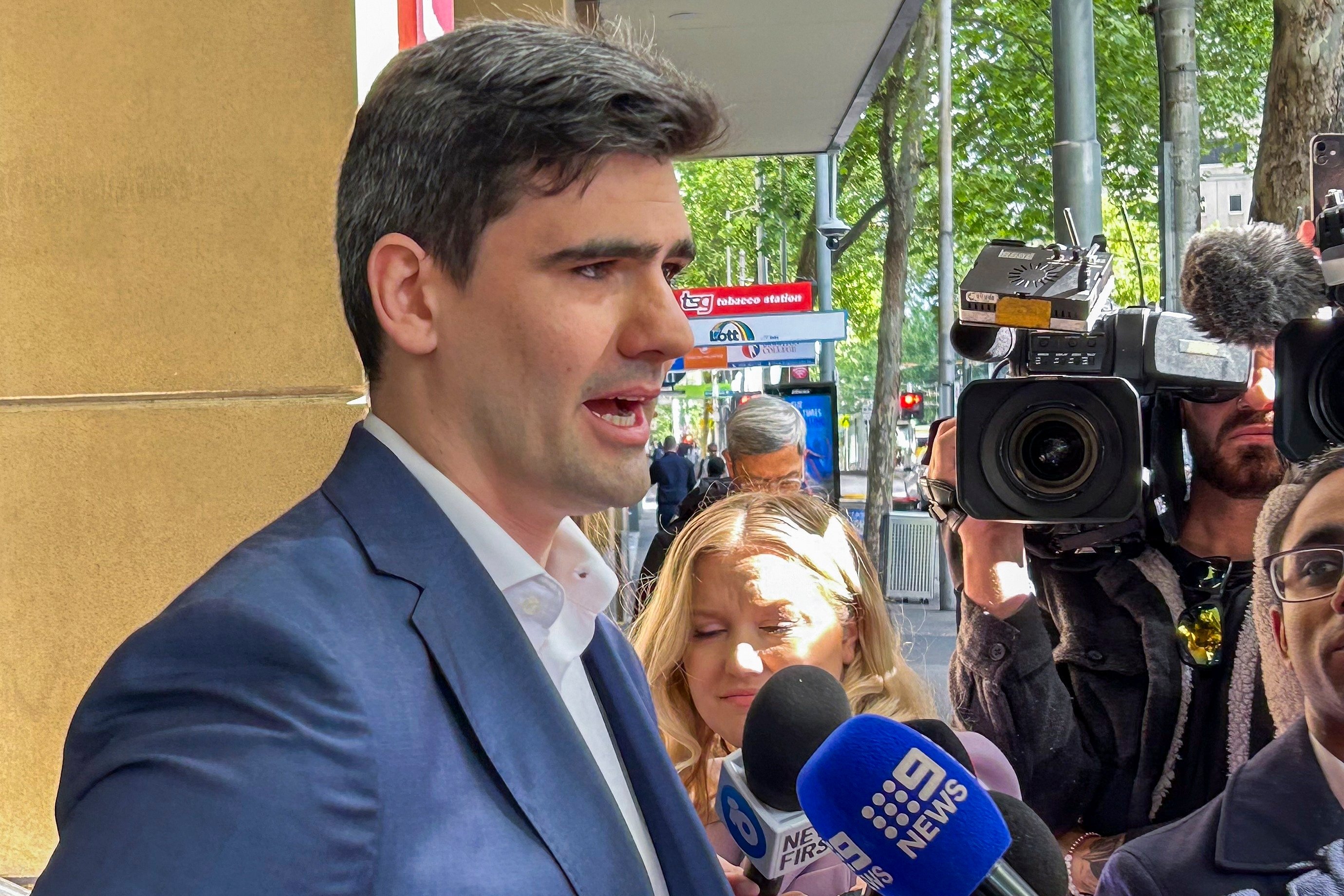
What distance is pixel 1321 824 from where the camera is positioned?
1580mm

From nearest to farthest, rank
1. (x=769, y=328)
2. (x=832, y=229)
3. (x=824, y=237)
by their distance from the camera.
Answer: (x=769, y=328) → (x=832, y=229) → (x=824, y=237)

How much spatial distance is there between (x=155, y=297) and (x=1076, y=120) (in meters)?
4.09

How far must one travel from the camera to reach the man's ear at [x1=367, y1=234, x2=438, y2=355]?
1.35 metres

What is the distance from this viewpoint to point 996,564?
7.05 feet

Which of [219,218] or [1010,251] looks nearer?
[1010,251]

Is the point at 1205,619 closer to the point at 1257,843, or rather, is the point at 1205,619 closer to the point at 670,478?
the point at 1257,843

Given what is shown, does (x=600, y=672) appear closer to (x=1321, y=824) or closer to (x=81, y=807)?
(x=81, y=807)

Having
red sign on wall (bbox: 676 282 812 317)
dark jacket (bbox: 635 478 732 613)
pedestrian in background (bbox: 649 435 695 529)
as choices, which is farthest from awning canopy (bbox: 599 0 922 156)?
red sign on wall (bbox: 676 282 812 317)

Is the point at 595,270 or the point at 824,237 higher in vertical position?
the point at 824,237

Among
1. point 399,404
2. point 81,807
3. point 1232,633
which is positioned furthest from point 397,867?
point 1232,633

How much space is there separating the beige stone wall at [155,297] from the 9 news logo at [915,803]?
219 cm

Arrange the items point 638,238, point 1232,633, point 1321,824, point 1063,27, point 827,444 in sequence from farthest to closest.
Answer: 1. point 827,444
2. point 1063,27
3. point 1232,633
4. point 1321,824
5. point 638,238

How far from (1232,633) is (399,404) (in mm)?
1268

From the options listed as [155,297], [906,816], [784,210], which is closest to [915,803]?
[906,816]
